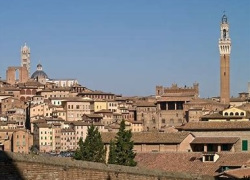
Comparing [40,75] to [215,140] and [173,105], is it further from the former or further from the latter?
[215,140]

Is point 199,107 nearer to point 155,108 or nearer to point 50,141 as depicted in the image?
point 155,108

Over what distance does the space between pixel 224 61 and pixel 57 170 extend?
86.6 metres

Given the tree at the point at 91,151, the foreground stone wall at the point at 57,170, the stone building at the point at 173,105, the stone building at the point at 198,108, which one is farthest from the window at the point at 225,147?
the stone building at the point at 173,105

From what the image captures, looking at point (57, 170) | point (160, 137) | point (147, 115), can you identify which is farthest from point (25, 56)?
point (57, 170)

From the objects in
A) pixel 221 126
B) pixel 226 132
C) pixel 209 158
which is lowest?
pixel 209 158

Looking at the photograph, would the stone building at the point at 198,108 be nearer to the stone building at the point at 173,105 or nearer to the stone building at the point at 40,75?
the stone building at the point at 173,105

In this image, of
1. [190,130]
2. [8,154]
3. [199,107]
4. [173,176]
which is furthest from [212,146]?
[199,107]

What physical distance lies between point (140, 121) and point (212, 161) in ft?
217

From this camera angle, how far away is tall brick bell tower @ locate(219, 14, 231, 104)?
92.6 m

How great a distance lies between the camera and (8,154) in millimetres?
8047

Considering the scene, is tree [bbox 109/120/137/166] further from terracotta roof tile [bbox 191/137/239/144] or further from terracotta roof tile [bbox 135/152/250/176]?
terracotta roof tile [bbox 191/137/239/144]

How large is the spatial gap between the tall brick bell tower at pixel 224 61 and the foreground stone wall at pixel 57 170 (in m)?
82.8

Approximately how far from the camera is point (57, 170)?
8.75 metres

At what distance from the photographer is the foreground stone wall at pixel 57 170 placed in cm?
807
